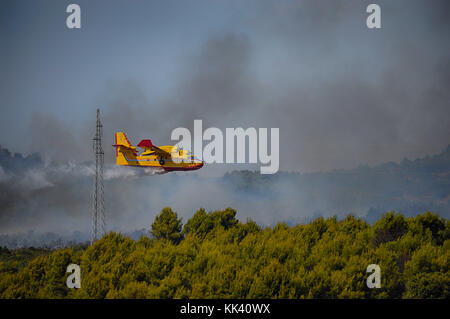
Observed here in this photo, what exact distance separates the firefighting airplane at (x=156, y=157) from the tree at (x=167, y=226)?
2960cm

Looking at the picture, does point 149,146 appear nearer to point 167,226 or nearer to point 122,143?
point 122,143

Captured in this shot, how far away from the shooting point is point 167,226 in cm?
7444

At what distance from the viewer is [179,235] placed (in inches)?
2918

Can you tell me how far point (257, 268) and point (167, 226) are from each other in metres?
29.4

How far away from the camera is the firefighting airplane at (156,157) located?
142ft

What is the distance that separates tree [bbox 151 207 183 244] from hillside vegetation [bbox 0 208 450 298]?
805cm

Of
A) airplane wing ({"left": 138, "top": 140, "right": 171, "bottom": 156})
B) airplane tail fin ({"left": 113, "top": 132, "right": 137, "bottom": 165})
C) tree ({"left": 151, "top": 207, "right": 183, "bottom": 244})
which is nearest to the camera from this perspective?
airplane wing ({"left": 138, "top": 140, "right": 171, "bottom": 156})

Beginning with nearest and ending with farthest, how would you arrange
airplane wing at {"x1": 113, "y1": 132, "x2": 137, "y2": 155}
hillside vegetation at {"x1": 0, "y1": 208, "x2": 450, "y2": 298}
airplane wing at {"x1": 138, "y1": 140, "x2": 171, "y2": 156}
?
airplane wing at {"x1": 138, "y1": 140, "x2": 171, "y2": 156}, hillside vegetation at {"x1": 0, "y1": 208, "x2": 450, "y2": 298}, airplane wing at {"x1": 113, "y1": 132, "x2": 137, "y2": 155}

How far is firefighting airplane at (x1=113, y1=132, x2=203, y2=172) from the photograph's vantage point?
43.4 m

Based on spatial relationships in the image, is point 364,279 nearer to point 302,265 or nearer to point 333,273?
point 333,273

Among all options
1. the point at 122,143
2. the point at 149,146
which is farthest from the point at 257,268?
the point at 122,143

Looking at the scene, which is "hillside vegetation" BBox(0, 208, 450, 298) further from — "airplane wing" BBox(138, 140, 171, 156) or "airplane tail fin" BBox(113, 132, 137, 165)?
"airplane wing" BBox(138, 140, 171, 156)

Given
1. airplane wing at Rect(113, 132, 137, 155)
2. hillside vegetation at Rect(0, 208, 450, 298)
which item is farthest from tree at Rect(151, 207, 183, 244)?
airplane wing at Rect(113, 132, 137, 155)
